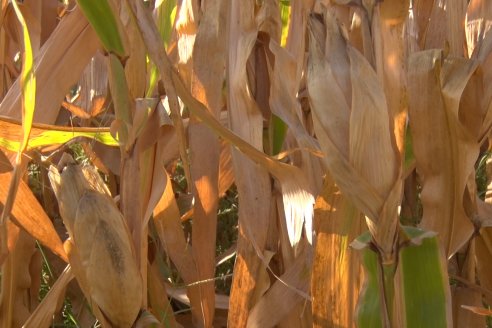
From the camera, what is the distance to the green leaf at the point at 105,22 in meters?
0.68

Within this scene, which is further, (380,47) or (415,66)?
(415,66)

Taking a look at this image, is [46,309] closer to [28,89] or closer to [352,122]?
[28,89]

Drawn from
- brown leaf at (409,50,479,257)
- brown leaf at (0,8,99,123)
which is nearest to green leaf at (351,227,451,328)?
brown leaf at (409,50,479,257)

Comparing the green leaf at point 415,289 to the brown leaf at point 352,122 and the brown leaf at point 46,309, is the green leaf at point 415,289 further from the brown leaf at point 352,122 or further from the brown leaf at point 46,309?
the brown leaf at point 46,309

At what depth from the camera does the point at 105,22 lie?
2.25ft

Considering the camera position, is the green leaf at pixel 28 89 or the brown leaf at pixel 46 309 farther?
the brown leaf at pixel 46 309

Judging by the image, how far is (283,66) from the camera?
75 cm

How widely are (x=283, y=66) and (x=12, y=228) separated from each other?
323 mm

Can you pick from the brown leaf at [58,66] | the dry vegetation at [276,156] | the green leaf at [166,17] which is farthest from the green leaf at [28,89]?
the green leaf at [166,17]

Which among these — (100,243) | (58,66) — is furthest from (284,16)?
(100,243)

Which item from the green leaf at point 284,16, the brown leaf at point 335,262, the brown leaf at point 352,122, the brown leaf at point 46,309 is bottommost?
the brown leaf at point 46,309

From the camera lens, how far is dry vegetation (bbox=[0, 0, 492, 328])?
0.54m

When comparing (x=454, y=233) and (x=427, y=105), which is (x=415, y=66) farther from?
(x=454, y=233)

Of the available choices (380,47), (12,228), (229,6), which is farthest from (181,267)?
(380,47)
